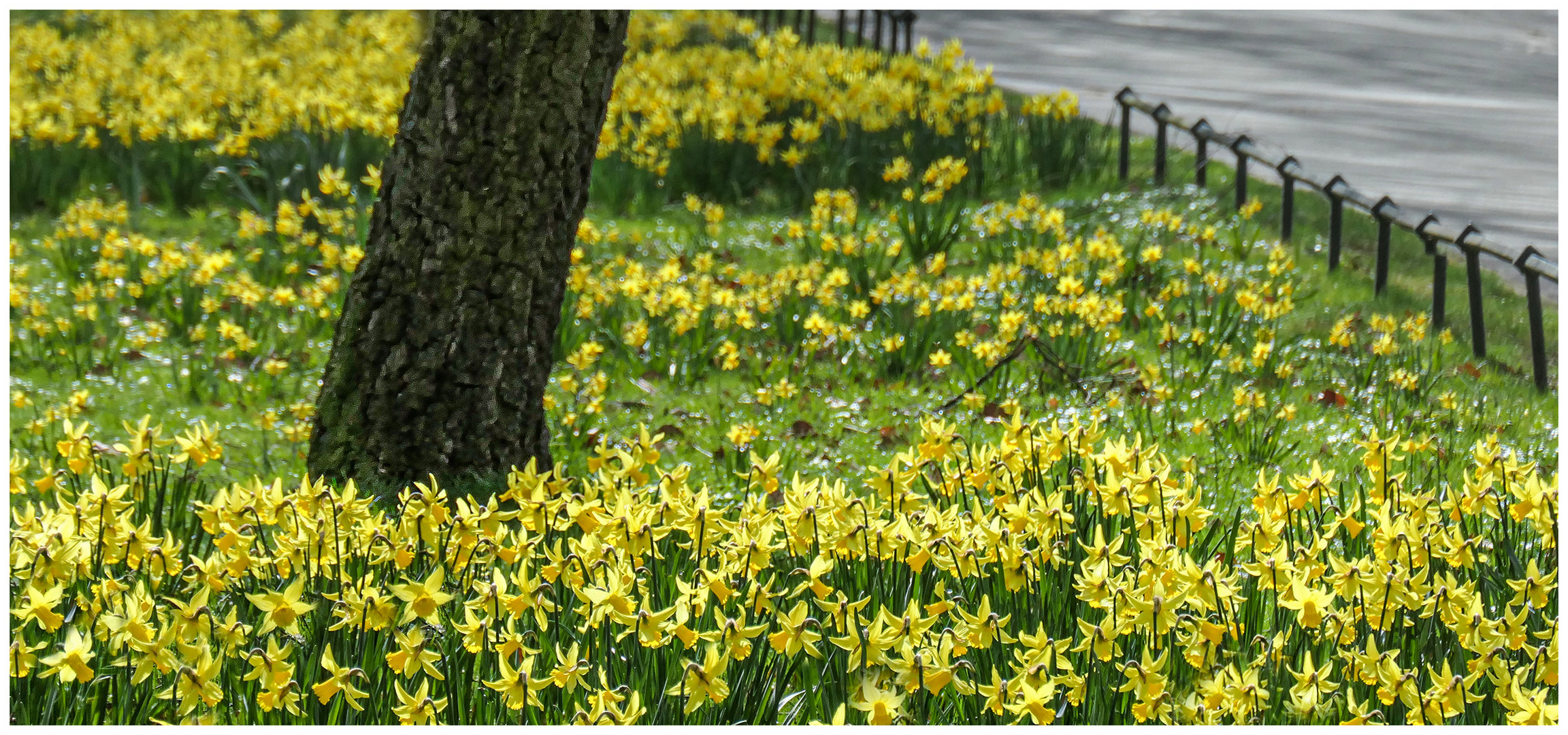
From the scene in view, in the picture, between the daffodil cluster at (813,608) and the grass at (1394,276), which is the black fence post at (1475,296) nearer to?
the grass at (1394,276)

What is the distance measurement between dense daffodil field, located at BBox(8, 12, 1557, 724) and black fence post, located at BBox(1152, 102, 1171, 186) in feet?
1.66

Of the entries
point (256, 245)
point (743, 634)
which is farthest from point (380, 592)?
point (256, 245)

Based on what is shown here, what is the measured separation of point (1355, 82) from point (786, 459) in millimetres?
9790

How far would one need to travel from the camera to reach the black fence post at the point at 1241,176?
22.5ft

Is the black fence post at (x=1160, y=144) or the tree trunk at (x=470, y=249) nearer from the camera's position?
the tree trunk at (x=470, y=249)

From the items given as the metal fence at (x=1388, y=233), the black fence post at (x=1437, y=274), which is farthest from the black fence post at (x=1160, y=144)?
the black fence post at (x=1437, y=274)

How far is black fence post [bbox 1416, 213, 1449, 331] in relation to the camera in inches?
209

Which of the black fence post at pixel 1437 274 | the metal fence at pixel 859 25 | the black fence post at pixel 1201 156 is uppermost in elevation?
the metal fence at pixel 859 25

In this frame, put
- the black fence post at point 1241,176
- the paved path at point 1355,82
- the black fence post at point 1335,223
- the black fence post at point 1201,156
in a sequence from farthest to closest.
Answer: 1. the paved path at point 1355,82
2. the black fence post at point 1201,156
3. the black fence post at point 1241,176
4. the black fence post at point 1335,223

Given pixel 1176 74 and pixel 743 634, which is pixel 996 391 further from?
pixel 1176 74

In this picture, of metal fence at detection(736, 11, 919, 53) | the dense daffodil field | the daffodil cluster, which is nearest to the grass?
the dense daffodil field

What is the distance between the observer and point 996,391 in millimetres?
4840

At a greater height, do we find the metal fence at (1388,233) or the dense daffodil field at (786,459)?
the metal fence at (1388,233)

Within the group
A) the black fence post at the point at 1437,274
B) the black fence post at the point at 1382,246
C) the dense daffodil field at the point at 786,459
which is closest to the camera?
the dense daffodil field at the point at 786,459
